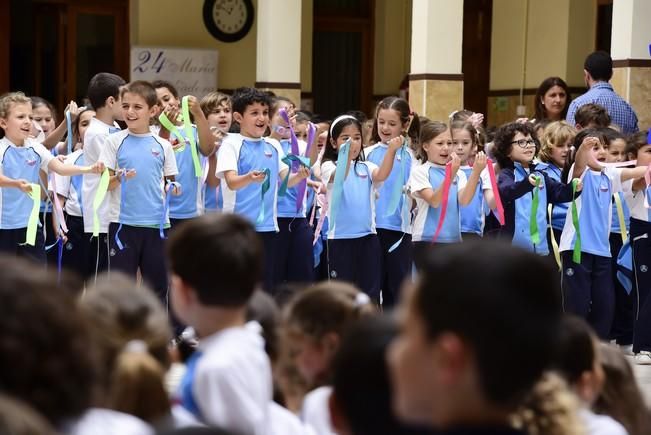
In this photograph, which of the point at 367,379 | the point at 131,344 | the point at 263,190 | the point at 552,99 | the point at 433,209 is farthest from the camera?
the point at 552,99

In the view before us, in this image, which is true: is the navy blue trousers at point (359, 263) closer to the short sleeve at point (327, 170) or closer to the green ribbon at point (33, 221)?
the short sleeve at point (327, 170)

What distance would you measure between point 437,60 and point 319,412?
9.55m

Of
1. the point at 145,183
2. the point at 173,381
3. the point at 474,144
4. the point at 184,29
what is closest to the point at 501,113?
the point at 184,29

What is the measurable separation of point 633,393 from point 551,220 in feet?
17.0

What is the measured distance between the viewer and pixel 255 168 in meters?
8.20

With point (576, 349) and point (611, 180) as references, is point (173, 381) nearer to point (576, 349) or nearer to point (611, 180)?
point (576, 349)

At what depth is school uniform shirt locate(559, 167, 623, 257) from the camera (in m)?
7.93

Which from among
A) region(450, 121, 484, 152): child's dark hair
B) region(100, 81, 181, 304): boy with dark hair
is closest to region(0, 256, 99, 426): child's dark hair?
region(100, 81, 181, 304): boy with dark hair

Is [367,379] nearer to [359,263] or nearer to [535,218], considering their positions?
[535,218]

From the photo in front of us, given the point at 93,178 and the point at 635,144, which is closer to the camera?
the point at 635,144

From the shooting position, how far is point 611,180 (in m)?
8.05

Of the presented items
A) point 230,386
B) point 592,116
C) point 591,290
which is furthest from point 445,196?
point 230,386

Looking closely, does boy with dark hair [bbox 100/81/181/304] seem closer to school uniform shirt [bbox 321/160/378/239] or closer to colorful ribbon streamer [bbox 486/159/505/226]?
school uniform shirt [bbox 321/160/378/239]

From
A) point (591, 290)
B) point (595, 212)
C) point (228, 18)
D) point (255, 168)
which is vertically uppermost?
point (228, 18)
